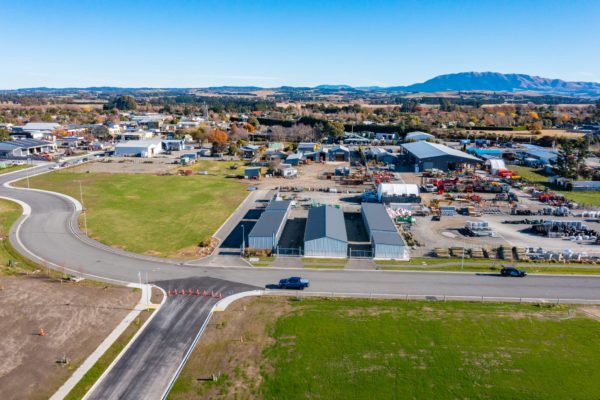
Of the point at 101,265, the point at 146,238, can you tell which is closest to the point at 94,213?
the point at 146,238

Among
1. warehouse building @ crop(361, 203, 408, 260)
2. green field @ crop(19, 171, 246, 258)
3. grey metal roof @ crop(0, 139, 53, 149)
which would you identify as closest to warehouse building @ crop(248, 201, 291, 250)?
green field @ crop(19, 171, 246, 258)

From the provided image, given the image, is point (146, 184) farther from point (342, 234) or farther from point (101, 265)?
point (342, 234)

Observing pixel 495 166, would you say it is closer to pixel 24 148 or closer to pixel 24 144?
pixel 24 148

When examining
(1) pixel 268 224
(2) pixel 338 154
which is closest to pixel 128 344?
(1) pixel 268 224

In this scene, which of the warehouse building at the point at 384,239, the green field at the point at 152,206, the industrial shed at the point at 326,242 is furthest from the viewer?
the green field at the point at 152,206

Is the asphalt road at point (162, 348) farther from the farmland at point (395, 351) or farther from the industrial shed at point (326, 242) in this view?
the industrial shed at point (326, 242)

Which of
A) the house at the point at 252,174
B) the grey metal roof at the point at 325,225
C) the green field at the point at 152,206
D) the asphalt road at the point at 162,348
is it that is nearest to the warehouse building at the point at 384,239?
the grey metal roof at the point at 325,225
